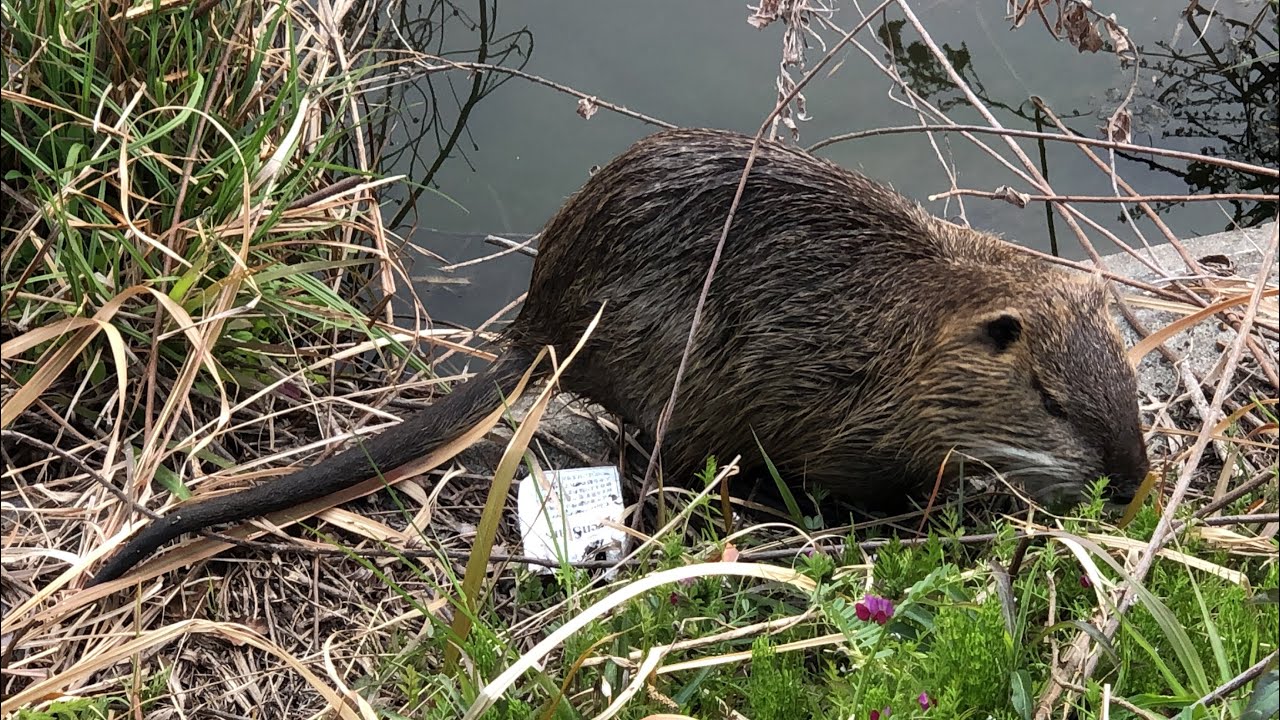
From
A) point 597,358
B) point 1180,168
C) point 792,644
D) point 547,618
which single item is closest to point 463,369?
point 597,358

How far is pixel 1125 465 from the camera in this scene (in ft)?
6.46

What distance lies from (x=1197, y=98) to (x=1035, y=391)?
2249mm

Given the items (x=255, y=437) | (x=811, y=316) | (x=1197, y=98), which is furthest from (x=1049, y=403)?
(x=1197, y=98)

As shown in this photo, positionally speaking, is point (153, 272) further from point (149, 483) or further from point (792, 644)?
point (792, 644)

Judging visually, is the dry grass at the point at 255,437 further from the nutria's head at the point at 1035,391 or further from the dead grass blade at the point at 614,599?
the nutria's head at the point at 1035,391

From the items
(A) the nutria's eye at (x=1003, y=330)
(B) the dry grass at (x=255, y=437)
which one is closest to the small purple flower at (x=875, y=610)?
(B) the dry grass at (x=255, y=437)

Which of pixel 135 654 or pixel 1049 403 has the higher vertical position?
pixel 1049 403

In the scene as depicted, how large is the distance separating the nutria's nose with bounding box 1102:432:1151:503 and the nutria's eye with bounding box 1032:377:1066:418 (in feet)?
0.36

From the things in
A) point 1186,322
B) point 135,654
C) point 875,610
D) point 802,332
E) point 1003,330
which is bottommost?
point 135,654

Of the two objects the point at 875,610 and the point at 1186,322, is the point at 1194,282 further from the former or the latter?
the point at 875,610

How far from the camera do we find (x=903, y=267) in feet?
7.32

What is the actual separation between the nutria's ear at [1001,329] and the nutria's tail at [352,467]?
3.13 ft

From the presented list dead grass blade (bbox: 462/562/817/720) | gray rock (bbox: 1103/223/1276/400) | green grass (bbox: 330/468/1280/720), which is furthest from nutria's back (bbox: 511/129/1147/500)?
dead grass blade (bbox: 462/562/817/720)

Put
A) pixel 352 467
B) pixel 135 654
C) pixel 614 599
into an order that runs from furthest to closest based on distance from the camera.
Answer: pixel 352 467, pixel 135 654, pixel 614 599
